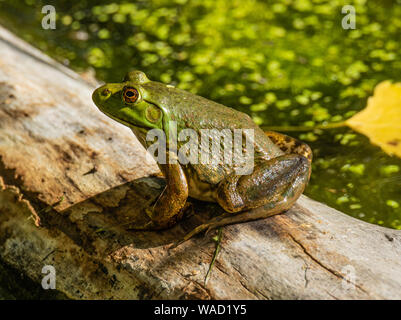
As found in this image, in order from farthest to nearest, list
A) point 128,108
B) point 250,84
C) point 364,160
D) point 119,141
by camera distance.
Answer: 1. point 250,84
2. point 364,160
3. point 119,141
4. point 128,108

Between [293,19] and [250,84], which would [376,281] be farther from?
[293,19]

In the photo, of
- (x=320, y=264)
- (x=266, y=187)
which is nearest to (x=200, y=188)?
(x=266, y=187)

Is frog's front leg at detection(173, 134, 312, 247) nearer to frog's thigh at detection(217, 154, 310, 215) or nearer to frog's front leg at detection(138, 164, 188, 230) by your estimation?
frog's thigh at detection(217, 154, 310, 215)

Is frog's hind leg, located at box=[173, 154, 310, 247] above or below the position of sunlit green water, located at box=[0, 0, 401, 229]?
below

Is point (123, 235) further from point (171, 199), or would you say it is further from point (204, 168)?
point (204, 168)

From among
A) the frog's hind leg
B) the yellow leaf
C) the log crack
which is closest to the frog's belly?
the frog's hind leg
